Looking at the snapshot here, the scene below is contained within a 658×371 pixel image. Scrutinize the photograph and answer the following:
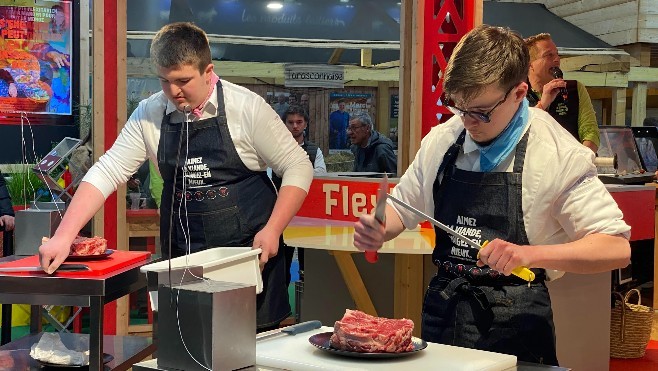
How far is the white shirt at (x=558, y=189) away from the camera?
83.7 inches

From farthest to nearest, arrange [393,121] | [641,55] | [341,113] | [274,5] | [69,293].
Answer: [641,55]
[274,5]
[393,121]
[341,113]
[69,293]

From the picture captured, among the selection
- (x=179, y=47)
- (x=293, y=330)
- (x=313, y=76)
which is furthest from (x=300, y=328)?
(x=313, y=76)

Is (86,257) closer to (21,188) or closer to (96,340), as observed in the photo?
(96,340)

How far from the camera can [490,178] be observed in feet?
7.43

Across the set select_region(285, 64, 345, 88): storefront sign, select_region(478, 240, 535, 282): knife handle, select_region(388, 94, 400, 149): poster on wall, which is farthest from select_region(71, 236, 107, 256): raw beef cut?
select_region(388, 94, 400, 149): poster on wall

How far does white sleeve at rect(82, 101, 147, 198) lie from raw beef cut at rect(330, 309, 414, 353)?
4.77 feet

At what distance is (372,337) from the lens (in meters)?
1.88

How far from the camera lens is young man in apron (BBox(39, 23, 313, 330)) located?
3096 millimetres

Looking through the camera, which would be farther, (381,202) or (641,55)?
(641,55)

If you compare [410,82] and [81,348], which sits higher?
[410,82]

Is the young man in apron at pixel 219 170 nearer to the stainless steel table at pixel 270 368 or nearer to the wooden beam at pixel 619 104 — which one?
the stainless steel table at pixel 270 368

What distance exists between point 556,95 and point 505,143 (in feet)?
10.1

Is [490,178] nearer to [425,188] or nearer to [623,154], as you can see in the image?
[425,188]

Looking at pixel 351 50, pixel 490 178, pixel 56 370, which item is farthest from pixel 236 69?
pixel 490 178
